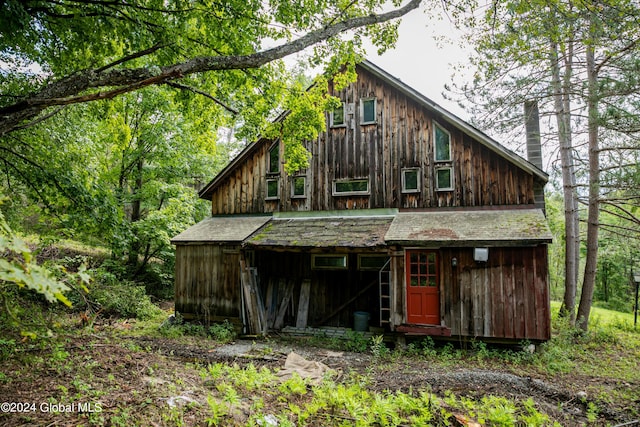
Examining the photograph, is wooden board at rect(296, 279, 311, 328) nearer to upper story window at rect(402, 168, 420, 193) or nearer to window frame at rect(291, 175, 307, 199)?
window frame at rect(291, 175, 307, 199)

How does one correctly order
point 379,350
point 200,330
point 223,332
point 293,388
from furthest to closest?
point 200,330
point 223,332
point 379,350
point 293,388

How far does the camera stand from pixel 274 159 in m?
13.0

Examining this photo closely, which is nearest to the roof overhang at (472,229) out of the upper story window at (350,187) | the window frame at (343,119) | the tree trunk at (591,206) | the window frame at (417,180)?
the window frame at (417,180)

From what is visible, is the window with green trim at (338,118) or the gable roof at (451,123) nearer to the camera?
the gable roof at (451,123)

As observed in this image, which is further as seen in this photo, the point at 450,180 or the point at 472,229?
the point at 450,180

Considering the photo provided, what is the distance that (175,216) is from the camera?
1523cm

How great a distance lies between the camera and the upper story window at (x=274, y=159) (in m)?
12.9

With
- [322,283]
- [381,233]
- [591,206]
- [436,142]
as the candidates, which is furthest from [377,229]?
[591,206]

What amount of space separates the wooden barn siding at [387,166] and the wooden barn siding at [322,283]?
182cm

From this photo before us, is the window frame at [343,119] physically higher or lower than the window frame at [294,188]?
higher

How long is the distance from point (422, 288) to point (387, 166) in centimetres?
398

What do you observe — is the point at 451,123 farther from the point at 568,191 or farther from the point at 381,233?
the point at 568,191

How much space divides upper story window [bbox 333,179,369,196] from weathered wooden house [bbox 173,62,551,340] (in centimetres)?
4

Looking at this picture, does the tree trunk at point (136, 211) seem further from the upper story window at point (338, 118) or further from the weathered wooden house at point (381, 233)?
the upper story window at point (338, 118)
